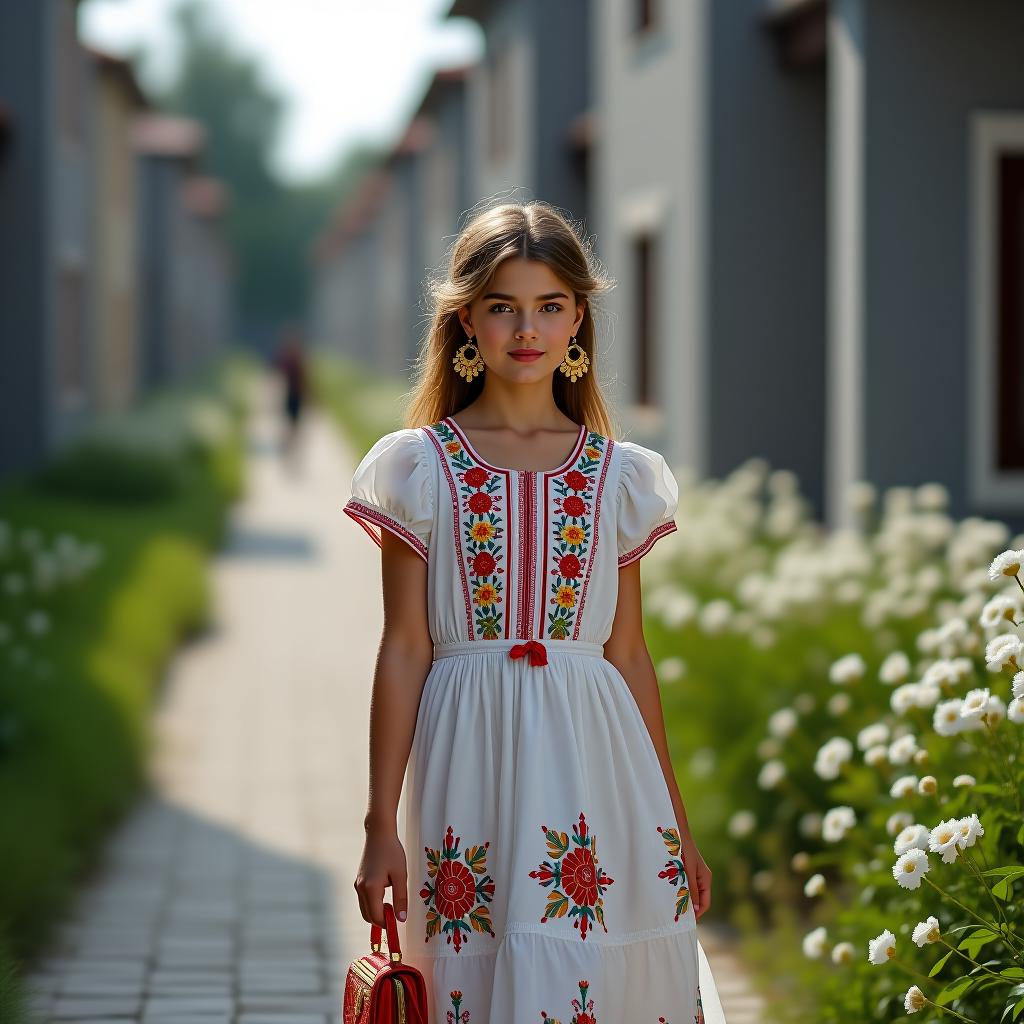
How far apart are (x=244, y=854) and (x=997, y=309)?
456 centimetres

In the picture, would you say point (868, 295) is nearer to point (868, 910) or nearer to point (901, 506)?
point (901, 506)

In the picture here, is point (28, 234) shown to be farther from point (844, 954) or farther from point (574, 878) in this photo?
point (574, 878)

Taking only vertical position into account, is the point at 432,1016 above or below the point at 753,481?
below

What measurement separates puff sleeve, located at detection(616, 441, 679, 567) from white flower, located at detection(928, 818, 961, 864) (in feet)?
2.10

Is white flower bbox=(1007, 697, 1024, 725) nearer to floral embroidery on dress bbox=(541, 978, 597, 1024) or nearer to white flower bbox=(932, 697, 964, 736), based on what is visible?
white flower bbox=(932, 697, 964, 736)

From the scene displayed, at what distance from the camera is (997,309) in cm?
866

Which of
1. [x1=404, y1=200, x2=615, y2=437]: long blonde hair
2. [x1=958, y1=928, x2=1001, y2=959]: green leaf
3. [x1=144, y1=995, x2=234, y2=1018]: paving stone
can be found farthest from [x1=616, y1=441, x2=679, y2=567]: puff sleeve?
[x1=144, y1=995, x2=234, y2=1018]: paving stone

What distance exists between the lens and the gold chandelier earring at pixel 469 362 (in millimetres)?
2984

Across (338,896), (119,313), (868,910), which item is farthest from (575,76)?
(868,910)

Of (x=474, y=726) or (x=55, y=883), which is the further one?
(x=55, y=883)

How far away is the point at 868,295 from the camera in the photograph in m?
8.45

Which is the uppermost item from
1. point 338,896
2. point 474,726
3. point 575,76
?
point 575,76

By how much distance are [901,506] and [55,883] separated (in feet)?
10.8

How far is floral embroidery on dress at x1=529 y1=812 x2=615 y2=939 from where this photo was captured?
273cm
